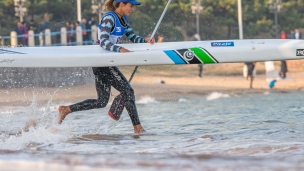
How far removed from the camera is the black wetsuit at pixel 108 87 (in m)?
8.56

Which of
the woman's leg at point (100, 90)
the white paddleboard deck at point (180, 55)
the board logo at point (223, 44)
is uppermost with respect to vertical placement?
the board logo at point (223, 44)

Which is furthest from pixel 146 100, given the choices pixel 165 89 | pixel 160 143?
pixel 160 143

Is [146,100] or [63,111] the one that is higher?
Result: [63,111]

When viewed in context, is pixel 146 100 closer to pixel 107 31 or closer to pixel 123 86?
pixel 123 86

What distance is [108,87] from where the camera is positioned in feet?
28.3

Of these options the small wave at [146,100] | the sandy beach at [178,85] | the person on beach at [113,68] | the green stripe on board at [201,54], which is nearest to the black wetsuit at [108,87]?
the person on beach at [113,68]

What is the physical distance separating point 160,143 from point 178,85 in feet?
68.3

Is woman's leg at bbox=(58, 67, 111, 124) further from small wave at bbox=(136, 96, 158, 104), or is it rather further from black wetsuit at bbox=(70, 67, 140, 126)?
small wave at bbox=(136, 96, 158, 104)

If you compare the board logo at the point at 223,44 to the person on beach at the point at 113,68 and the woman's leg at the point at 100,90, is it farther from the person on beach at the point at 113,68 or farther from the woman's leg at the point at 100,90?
the woman's leg at the point at 100,90

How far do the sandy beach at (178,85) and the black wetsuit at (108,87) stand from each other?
23.1ft

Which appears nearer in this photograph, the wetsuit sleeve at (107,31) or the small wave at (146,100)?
the wetsuit sleeve at (107,31)

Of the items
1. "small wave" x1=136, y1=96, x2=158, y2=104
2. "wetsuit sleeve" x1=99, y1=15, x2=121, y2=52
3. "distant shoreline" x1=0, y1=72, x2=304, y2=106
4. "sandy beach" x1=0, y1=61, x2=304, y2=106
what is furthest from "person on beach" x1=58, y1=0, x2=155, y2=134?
"small wave" x1=136, y1=96, x2=158, y2=104

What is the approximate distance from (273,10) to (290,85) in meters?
19.7

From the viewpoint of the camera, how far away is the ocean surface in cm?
503
